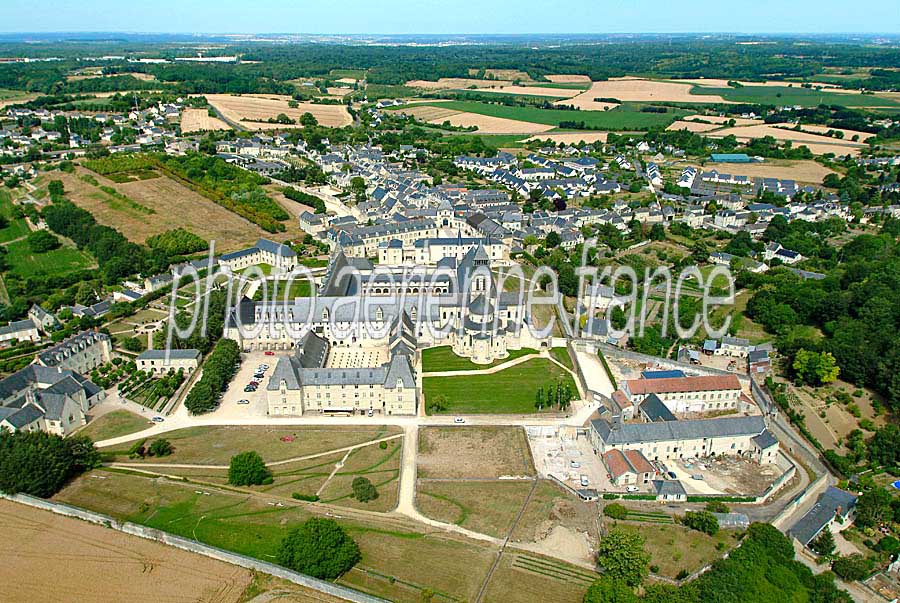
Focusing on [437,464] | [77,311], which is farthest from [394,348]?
[77,311]

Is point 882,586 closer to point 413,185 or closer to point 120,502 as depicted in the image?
point 120,502

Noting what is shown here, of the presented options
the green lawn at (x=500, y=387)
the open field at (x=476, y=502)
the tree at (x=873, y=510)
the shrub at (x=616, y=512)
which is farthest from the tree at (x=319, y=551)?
the tree at (x=873, y=510)

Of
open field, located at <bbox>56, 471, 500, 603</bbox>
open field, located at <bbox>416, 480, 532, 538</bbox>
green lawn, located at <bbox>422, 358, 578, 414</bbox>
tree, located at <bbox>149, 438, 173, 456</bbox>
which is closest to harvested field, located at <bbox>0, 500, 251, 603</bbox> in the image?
open field, located at <bbox>56, 471, 500, 603</bbox>

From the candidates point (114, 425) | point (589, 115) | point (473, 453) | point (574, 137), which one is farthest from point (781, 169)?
point (114, 425)

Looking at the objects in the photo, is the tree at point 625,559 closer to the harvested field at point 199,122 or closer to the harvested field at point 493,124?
the harvested field at point 493,124

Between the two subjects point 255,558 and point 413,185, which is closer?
point 255,558
